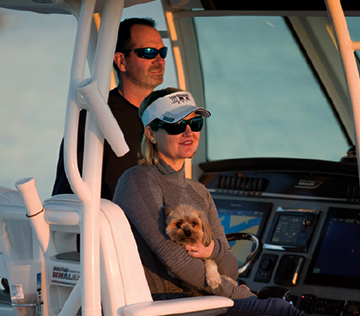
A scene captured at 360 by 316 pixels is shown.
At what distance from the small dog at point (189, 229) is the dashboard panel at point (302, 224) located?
1.52 metres

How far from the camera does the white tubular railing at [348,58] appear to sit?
1.85 metres

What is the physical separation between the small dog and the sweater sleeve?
0.9 inches

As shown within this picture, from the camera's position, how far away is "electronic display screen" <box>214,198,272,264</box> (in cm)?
381

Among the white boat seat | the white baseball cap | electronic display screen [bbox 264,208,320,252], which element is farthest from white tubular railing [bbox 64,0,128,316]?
electronic display screen [bbox 264,208,320,252]

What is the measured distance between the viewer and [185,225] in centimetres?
197

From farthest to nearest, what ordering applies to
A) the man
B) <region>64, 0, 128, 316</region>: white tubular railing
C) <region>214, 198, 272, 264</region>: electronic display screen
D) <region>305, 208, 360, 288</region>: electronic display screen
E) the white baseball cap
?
<region>214, 198, 272, 264</region>: electronic display screen < <region>305, 208, 360, 288</region>: electronic display screen < the man < the white baseball cap < <region>64, 0, 128, 316</region>: white tubular railing

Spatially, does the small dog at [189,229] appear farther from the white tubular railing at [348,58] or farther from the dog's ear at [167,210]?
the white tubular railing at [348,58]

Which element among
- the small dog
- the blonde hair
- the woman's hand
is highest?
the blonde hair

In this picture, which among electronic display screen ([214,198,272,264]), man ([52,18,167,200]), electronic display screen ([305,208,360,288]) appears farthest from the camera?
electronic display screen ([214,198,272,264])

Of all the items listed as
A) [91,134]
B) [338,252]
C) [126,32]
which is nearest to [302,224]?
[338,252]

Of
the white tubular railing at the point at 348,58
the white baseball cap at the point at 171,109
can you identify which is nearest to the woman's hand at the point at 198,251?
the white baseball cap at the point at 171,109

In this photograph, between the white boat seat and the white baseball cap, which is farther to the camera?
the white baseball cap

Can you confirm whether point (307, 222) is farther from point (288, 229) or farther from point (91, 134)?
point (91, 134)

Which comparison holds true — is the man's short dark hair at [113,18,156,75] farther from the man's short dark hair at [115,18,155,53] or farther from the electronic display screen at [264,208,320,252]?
the electronic display screen at [264,208,320,252]
